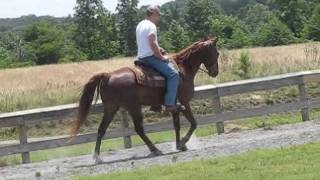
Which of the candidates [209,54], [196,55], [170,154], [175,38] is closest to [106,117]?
[170,154]

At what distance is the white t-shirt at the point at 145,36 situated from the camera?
39.2ft

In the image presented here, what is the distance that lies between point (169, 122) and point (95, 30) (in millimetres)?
86427

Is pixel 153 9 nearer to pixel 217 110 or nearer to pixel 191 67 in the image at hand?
pixel 191 67

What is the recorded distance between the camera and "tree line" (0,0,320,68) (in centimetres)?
8244

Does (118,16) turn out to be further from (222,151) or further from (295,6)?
(222,151)

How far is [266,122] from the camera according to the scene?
16609 millimetres

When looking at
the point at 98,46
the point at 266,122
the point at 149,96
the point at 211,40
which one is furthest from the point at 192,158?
the point at 98,46

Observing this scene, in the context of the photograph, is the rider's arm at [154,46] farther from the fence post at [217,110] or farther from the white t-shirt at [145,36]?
the fence post at [217,110]

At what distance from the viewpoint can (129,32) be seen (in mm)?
103562

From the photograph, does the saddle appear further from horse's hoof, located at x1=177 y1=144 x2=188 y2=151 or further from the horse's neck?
horse's hoof, located at x1=177 y1=144 x2=188 y2=151

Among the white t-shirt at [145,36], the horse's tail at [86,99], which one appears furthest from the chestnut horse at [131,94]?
the white t-shirt at [145,36]

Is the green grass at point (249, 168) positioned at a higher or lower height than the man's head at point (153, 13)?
lower

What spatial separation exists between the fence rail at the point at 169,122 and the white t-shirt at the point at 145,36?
87.4 inches

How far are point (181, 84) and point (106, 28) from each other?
299ft
